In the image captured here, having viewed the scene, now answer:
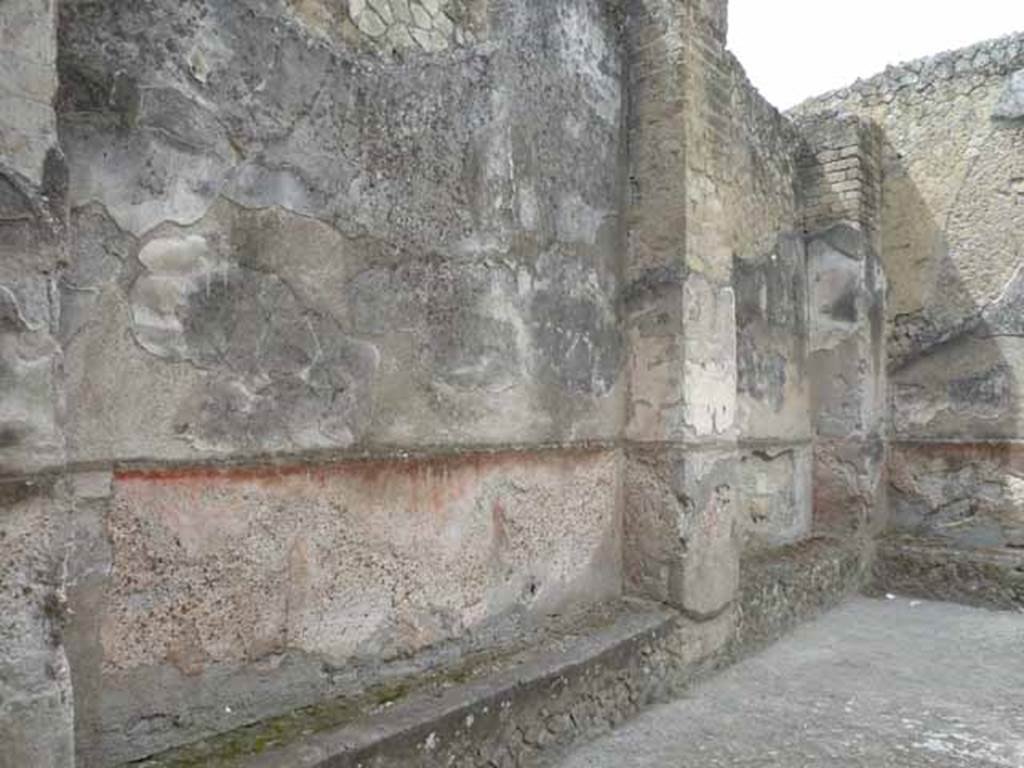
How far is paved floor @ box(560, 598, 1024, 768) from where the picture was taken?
244 cm

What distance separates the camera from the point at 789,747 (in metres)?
2.49

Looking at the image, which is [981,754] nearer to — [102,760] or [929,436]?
[102,760]

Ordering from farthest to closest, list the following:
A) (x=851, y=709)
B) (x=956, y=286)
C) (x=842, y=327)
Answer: (x=956, y=286) → (x=842, y=327) → (x=851, y=709)

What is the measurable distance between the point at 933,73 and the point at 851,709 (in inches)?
155

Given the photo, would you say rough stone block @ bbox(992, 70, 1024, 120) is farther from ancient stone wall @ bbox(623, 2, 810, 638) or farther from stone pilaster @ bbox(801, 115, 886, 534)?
ancient stone wall @ bbox(623, 2, 810, 638)

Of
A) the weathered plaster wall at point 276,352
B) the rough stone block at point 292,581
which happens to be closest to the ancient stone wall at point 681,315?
the weathered plaster wall at point 276,352

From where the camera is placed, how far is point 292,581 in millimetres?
1985

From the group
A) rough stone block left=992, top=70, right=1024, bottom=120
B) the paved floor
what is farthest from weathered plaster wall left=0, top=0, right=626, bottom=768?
rough stone block left=992, top=70, right=1024, bottom=120

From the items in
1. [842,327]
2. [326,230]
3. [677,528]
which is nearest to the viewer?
[326,230]

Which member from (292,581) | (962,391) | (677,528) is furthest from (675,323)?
(962,391)

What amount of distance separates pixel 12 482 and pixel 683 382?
2.23 meters

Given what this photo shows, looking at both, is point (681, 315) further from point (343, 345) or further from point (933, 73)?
point (933, 73)

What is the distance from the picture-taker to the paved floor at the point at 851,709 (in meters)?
2.44

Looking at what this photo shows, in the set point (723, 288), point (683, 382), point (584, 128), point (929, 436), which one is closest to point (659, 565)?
point (683, 382)
